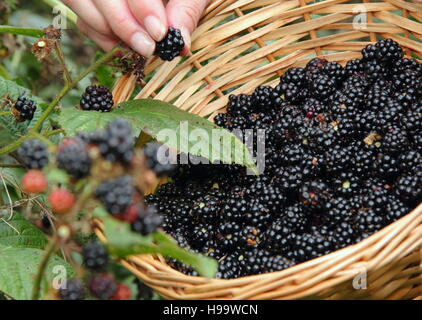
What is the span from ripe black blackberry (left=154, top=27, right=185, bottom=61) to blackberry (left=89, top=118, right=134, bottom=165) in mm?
851

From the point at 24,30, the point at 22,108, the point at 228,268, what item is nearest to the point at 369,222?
the point at 228,268

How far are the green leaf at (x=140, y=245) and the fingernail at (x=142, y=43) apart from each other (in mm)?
759

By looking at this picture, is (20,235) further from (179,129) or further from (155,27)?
(155,27)

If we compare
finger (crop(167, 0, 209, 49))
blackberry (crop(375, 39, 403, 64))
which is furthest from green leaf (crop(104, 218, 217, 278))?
blackberry (crop(375, 39, 403, 64))

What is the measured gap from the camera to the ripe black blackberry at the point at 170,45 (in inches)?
70.4

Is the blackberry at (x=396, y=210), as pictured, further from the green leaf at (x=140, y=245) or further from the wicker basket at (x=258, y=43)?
the green leaf at (x=140, y=245)

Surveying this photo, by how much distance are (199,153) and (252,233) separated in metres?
0.28

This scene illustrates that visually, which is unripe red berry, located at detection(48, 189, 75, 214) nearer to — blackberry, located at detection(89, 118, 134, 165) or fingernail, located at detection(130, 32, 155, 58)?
blackberry, located at detection(89, 118, 134, 165)

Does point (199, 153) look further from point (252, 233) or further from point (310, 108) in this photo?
point (310, 108)

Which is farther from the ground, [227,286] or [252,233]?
[252,233]

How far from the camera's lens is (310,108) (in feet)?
6.26

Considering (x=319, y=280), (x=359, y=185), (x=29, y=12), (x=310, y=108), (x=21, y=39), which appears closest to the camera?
(x=319, y=280)

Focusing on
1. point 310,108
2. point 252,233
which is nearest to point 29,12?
point 310,108

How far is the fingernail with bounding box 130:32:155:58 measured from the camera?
1772 mm
